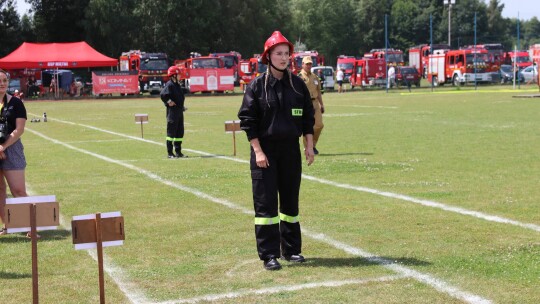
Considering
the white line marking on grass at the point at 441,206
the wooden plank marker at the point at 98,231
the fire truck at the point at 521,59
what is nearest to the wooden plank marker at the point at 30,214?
the wooden plank marker at the point at 98,231

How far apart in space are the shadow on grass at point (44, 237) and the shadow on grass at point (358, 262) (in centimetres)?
301

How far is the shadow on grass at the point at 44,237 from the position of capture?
9.39 metres

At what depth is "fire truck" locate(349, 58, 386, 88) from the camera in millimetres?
67625

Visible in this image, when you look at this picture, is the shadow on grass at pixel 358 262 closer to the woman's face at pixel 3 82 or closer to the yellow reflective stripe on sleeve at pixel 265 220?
the yellow reflective stripe on sleeve at pixel 265 220

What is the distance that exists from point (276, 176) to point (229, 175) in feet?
21.7

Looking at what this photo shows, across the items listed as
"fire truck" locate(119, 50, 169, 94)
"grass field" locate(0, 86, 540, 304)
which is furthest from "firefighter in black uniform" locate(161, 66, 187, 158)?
"fire truck" locate(119, 50, 169, 94)

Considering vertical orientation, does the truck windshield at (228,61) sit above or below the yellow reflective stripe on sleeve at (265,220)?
above

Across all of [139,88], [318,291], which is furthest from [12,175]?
[139,88]

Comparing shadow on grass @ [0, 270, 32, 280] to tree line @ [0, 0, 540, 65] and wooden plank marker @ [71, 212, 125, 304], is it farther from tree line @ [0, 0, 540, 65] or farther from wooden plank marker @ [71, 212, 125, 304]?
tree line @ [0, 0, 540, 65]

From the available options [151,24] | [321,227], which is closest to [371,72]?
[151,24]

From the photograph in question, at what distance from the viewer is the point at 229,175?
47.4 feet

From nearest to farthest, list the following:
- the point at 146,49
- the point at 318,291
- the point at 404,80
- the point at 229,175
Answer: the point at 318,291
the point at 229,175
the point at 404,80
the point at 146,49

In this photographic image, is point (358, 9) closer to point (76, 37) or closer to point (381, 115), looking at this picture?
point (76, 37)

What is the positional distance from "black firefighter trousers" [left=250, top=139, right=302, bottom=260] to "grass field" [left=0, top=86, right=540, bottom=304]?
22 cm
